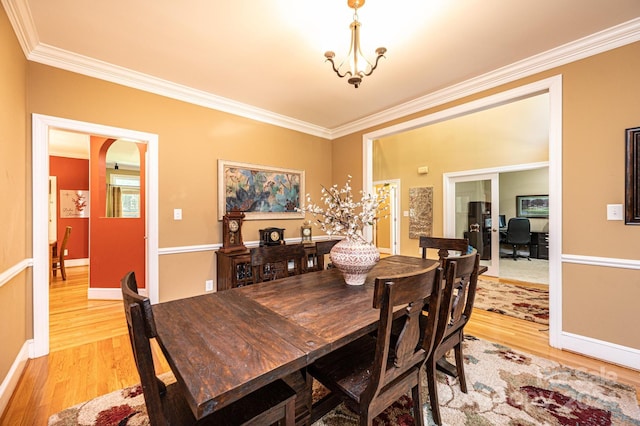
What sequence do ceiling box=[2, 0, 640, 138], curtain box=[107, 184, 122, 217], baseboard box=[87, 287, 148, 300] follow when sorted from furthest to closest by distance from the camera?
curtain box=[107, 184, 122, 217], baseboard box=[87, 287, 148, 300], ceiling box=[2, 0, 640, 138]

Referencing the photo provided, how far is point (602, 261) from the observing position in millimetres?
2158

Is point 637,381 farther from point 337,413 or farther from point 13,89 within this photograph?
point 13,89

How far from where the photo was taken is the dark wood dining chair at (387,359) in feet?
3.31

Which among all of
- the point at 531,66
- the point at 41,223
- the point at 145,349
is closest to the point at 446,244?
the point at 531,66

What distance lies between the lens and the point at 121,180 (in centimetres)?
481

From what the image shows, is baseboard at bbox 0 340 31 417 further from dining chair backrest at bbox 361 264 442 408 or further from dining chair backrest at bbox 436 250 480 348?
dining chair backrest at bbox 436 250 480 348

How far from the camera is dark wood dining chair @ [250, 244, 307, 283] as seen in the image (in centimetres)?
192

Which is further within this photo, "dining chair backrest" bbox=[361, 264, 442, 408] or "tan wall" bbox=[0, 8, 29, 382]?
"tan wall" bbox=[0, 8, 29, 382]

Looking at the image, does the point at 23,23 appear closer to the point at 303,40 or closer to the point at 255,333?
the point at 303,40

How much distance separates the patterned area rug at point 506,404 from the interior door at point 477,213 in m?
2.91

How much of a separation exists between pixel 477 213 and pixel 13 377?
6.15 metres

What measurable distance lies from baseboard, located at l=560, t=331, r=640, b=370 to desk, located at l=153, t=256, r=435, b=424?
6.67 ft

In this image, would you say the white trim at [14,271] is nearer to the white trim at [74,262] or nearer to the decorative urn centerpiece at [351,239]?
the decorative urn centerpiece at [351,239]

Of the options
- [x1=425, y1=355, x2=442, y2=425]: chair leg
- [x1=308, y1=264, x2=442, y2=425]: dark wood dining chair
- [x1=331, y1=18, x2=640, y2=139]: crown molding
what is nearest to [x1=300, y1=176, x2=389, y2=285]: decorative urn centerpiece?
[x1=308, y1=264, x2=442, y2=425]: dark wood dining chair
